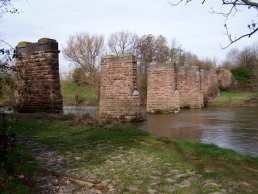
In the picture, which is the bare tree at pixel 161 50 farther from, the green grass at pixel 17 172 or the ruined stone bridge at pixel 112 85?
the green grass at pixel 17 172

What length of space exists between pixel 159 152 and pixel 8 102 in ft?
28.0

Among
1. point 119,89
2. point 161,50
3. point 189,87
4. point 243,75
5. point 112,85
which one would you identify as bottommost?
point 119,89

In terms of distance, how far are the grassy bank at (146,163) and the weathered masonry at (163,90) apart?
16.4m

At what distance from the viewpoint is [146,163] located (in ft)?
22.6

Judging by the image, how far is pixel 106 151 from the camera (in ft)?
25.8

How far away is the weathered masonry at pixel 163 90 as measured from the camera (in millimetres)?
26734

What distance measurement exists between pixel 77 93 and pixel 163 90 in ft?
58.0

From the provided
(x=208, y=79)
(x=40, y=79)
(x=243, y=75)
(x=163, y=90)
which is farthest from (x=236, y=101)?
(x=40, y=79)

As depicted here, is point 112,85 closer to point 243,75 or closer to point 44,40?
point 44,40

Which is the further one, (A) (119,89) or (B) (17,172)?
(A) (119,89)

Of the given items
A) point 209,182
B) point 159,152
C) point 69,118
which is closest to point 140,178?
point 209,182

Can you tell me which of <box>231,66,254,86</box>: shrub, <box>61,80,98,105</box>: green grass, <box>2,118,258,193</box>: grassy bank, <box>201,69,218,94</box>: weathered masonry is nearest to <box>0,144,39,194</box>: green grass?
<box>2,118,258,193</box>: grassy bank

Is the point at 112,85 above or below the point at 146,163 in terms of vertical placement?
above

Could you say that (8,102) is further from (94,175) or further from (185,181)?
(185,181)
